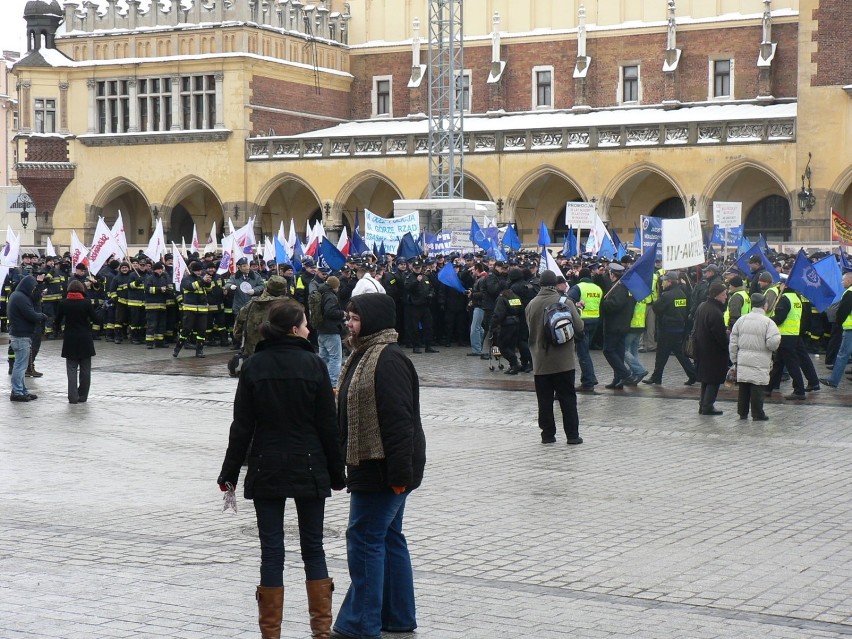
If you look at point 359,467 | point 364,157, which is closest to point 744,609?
point 359,467

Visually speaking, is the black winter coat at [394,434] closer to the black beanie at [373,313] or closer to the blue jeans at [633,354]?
the black beanie at [373,313]

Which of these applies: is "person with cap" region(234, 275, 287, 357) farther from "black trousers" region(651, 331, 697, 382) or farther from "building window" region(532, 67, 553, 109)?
"building window" region(532, 67, 553, 109)

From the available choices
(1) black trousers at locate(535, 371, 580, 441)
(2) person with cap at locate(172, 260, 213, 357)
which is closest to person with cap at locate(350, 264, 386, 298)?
(2) person with cap at locate(172, 260, 213, 357)

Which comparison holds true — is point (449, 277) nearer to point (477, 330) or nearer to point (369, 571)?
point (477, 330)

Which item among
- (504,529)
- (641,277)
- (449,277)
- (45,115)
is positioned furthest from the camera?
(45,115)

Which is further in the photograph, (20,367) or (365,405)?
(20,367)

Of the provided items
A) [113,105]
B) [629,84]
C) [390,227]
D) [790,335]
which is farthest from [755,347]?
[113,105]

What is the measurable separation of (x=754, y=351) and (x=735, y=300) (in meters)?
2.41

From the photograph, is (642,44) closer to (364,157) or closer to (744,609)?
(364,157)

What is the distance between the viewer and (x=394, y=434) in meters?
6.51

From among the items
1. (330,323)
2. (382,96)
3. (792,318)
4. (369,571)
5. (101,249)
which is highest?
(382,96)

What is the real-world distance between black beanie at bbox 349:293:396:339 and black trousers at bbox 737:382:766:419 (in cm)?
860

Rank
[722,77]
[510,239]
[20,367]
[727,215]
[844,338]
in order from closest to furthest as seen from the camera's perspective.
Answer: [20,367] < [844,338] < [727,215] < [510,239] < [722,77]

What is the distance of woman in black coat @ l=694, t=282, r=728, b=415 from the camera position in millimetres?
14781
